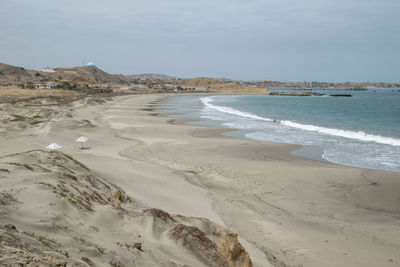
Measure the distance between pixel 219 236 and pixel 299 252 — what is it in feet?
6.61

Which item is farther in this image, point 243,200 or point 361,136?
point 361,136

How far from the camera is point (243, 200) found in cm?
1138

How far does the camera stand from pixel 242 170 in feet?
50.1

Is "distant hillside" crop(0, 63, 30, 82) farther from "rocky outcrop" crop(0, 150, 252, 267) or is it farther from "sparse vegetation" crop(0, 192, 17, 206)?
"sparse vegetation" crop(0, 192, 17, 206)

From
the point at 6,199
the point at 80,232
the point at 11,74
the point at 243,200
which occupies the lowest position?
the point at 243,200

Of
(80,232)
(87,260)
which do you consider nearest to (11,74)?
(80,232)

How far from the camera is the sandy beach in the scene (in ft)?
21.7

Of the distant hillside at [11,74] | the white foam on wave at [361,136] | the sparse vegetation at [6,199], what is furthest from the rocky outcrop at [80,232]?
the distant hillside at [11,74]

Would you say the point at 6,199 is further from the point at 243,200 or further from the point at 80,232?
the point at 243,200

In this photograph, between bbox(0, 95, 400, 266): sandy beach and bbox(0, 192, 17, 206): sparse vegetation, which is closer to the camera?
bbox(0, 192, 17, 206): sparse vegetation

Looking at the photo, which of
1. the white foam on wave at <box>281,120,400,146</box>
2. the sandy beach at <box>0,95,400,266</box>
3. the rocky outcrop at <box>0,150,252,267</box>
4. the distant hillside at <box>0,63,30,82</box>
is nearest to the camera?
the rocky outcrop at <box>0,150,252,267</box>

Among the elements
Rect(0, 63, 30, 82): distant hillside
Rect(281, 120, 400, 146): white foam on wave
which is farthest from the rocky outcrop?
Rect(0, 63, 30, 82): distant hillside

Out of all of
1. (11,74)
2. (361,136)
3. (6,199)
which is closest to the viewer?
(6,199)

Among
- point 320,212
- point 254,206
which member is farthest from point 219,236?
point 320,212
